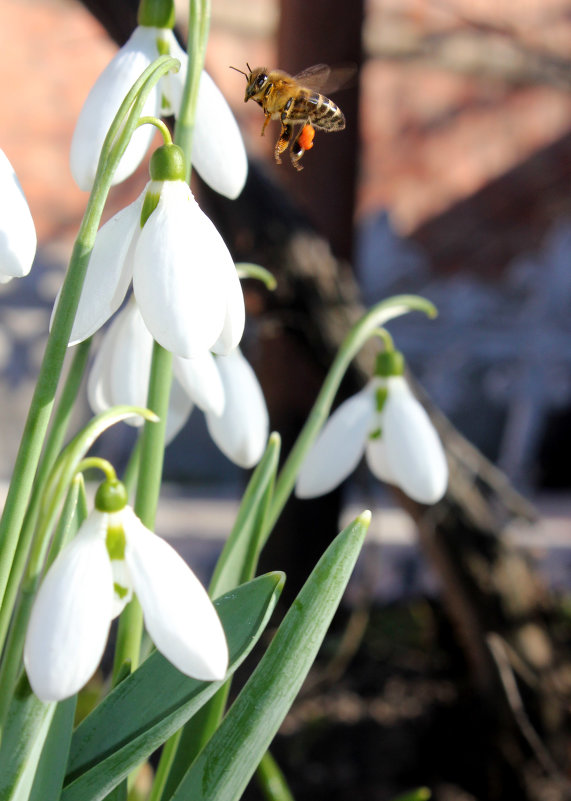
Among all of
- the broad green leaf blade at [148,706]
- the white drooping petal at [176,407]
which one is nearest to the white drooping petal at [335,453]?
the white drooping petal at [176,407]

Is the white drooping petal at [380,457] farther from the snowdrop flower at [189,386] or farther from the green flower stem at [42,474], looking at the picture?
the green flower stem at [42,474]

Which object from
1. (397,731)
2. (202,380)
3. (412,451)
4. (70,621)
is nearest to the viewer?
(70,621)

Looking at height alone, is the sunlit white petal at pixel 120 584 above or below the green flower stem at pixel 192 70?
below

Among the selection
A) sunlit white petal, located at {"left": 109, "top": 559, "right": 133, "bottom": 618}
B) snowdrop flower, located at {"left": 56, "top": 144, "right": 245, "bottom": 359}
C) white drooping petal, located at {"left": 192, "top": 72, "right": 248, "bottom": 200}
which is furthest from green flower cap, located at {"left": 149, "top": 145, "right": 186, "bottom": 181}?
sunlit white petal, located at {"left": 109, "top": 559, "right": 133, "bottom": 618}

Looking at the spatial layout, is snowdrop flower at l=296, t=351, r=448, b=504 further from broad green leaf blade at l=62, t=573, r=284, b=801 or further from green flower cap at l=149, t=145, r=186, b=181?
green flower cap at l=149, t=145, r=186, b=181

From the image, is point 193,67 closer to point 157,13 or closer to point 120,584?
point 157,13

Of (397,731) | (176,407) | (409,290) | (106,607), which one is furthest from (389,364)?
(409,290)
